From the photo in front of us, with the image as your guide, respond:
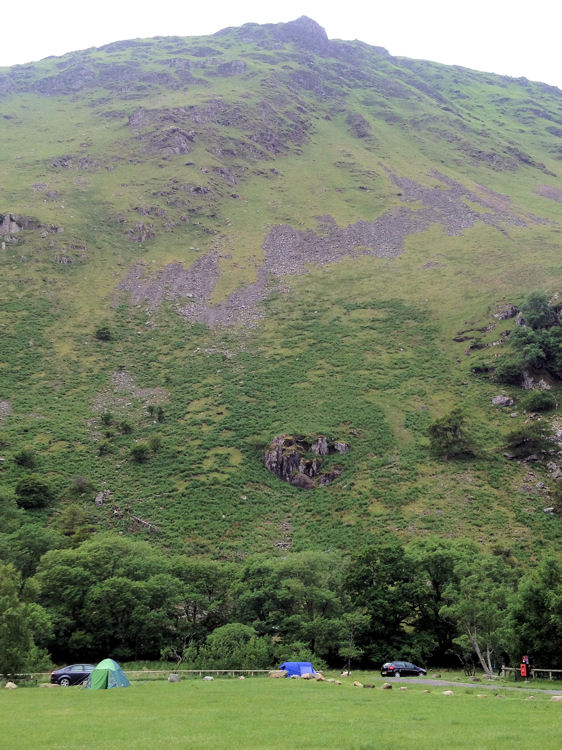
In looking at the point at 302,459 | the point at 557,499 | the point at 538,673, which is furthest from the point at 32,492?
the point at 557,499

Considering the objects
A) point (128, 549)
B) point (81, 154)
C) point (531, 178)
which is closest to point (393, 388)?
point (128, 549)

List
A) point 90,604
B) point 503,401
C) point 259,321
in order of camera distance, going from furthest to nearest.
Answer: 1. point 259,321
2. point 503,401
3. point 90,604

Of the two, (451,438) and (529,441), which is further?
(451,438)

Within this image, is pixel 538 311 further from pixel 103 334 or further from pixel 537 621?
pixel 103 334

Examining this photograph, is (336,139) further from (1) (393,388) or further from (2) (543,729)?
(2) (543,729)

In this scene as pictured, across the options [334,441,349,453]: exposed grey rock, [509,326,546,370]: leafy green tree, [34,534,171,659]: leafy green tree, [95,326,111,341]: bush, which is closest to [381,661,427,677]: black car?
[34,534,171,659]: leafy green tree

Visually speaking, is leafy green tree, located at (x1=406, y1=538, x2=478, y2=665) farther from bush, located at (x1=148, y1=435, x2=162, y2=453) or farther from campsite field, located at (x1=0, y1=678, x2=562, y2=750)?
bush, located at (x1=148, y1=435, x2=162, y2=453)
